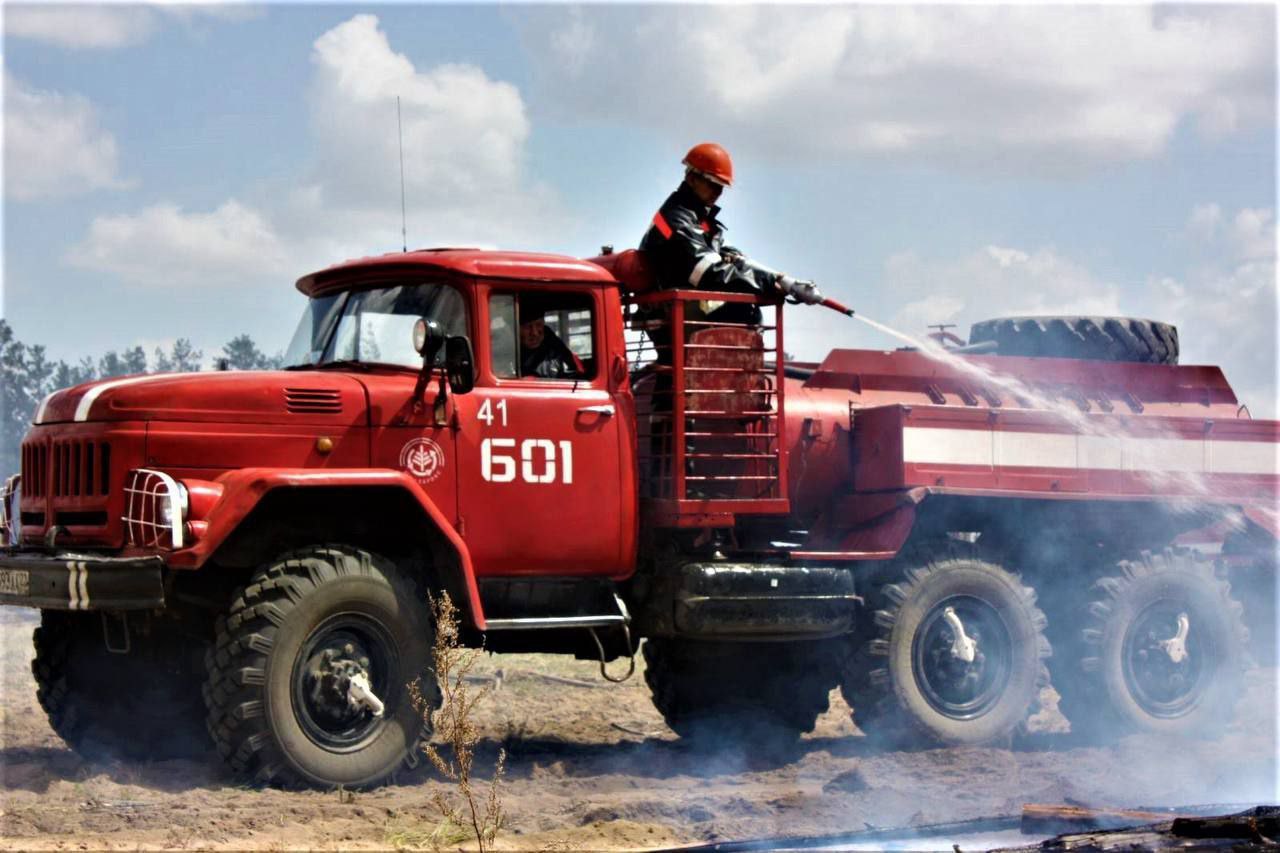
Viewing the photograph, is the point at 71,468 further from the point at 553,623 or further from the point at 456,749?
the point at 456,749

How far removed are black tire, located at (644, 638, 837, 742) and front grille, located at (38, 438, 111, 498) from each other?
4.33 meters

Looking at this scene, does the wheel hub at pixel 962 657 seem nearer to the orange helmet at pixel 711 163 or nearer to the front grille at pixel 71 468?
the orange helmet at pixel 711 163

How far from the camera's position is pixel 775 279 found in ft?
36.1

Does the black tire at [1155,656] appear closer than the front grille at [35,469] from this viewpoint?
No

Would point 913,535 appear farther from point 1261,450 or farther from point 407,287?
point 407,287

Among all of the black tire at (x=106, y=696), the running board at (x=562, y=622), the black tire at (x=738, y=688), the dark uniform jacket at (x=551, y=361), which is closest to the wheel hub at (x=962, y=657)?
the black tire at (x=738, y=688)

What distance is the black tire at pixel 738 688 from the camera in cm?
1186

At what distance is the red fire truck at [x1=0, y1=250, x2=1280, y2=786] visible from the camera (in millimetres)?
9039

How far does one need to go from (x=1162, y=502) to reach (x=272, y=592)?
7.04m

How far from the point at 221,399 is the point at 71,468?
37.9 inches

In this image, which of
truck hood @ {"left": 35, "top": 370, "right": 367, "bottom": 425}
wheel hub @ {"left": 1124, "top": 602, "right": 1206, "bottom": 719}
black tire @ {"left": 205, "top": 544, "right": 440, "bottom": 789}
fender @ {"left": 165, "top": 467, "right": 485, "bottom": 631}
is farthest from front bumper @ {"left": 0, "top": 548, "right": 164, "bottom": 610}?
wheel hub @ {"left": 1124, "top": 602, "right": 1206, "bottom": 719}

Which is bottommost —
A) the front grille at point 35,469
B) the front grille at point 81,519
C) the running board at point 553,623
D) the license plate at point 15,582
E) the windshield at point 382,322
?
the running board at point 553,623

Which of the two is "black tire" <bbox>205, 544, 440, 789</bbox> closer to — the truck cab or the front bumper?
the front bumper

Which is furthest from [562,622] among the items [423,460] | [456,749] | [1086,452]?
[1086,452]
